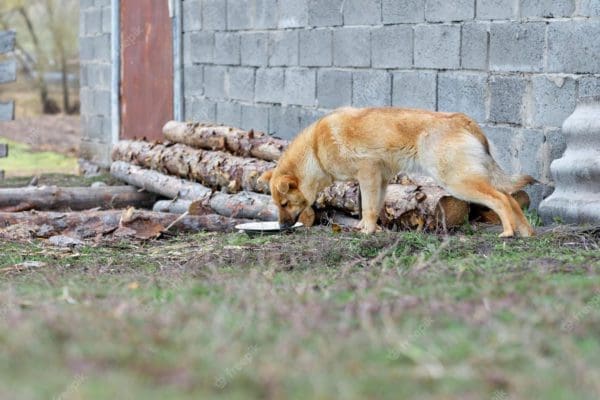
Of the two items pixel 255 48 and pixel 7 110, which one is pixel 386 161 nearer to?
pixel 255 48

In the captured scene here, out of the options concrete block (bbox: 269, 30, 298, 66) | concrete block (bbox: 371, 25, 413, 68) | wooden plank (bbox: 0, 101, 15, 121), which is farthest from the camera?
wooden plank (bbox: 0, 101, 15, 121)

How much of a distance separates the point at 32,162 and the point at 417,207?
1205 cm

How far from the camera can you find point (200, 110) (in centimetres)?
1480

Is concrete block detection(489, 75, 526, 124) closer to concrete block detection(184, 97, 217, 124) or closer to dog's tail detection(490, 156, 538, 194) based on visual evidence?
dog's tail detection(490, 156, 538, 194)

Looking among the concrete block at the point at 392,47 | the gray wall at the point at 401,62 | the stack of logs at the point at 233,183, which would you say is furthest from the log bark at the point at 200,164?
the concrete block at the point at 392,47

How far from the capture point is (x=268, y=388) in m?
3.60

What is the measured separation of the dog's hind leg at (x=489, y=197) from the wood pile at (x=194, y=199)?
48 centimetres

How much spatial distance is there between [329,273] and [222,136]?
5.73 m

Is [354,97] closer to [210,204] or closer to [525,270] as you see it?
[210,204]

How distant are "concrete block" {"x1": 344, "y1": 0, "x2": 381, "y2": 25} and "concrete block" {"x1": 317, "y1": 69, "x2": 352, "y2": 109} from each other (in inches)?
22.2

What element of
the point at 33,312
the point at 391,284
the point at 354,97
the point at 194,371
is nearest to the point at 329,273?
the point at 391,284

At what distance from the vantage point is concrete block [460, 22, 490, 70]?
9477mm

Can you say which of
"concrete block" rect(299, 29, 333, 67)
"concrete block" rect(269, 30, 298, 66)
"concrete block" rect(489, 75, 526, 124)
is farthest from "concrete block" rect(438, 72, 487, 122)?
"concrete block" rect(269, 30, 298, 66)

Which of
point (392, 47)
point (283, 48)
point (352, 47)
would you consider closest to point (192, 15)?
point (283, 48)
